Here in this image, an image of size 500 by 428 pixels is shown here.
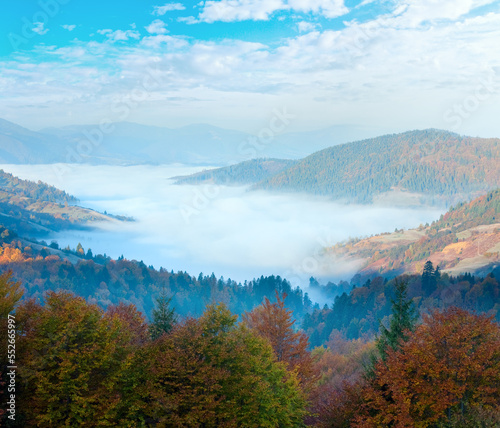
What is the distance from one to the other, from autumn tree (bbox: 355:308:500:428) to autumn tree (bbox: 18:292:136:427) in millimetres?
16965

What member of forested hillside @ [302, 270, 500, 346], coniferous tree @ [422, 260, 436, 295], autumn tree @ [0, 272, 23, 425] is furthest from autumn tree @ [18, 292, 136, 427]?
coniferous tree @ [422, 260, 436, 295]

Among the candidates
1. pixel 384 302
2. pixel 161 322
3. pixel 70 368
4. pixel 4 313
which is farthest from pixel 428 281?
pixel 70 368

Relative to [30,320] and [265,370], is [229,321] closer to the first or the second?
[265,370]

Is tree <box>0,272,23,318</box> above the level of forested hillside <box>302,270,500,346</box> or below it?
above

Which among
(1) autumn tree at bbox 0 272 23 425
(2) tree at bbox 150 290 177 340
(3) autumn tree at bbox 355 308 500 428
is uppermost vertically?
(1) autumn tree at bbox 0 272 23 425

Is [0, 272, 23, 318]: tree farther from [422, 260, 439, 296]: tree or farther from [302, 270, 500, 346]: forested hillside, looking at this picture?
[422, 260, 439, 296]: tree

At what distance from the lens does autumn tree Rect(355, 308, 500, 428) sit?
28.6m

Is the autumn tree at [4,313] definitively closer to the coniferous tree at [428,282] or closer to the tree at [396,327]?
the tree at [396,327]

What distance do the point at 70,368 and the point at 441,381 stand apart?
2380 cm

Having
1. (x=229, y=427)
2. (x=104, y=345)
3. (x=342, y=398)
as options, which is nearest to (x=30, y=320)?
(x=104, y=345)

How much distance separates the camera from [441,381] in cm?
2950

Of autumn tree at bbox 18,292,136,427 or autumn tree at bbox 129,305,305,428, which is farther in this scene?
autumn tree at bbox 129,305,305,428

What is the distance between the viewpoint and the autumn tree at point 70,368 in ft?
83.2

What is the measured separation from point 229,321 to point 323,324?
511ft
